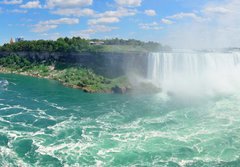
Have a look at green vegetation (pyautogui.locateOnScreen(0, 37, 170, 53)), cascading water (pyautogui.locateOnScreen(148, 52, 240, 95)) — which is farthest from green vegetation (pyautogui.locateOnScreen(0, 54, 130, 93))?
cascading water (pyautogui.locateOnScreen(148, 52, 240, 95))

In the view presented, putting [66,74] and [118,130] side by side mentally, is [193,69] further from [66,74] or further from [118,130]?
[118,130]

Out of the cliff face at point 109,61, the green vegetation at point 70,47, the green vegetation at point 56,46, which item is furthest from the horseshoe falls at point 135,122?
the green vegetation at point 56,46

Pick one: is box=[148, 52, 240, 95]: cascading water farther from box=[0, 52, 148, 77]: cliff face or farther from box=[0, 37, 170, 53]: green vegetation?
box=[0, 37, 170, 53]: green vegetation

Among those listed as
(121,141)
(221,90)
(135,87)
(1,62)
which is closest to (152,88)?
(135,87)

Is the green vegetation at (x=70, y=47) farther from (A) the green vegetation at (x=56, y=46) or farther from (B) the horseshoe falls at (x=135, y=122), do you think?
(B) the horseshoe falls at (x=135, y=122)

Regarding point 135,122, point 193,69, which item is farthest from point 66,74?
point 135,122

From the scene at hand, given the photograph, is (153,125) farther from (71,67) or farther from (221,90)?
(71,67)
